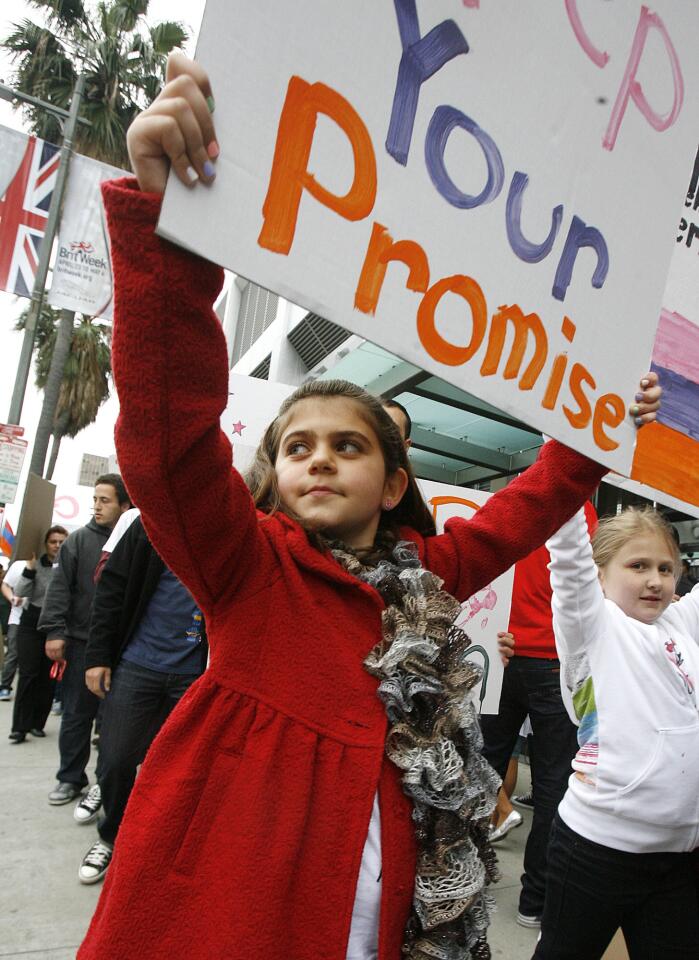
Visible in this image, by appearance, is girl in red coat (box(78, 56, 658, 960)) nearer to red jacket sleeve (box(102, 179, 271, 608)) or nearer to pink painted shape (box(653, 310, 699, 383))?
red jacket sleeve (box(102, 179, 271, 608))

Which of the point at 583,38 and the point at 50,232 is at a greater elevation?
the point at 50,232

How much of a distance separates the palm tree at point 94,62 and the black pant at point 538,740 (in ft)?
41.5

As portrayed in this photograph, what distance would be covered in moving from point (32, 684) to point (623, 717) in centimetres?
487

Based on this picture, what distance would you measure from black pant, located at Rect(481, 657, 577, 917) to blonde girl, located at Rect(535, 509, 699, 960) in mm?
1203

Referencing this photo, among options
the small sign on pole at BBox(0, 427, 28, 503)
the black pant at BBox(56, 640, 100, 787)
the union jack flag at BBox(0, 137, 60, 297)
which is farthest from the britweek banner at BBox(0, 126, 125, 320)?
the black pant at BBox(56, 640, 100, 787)

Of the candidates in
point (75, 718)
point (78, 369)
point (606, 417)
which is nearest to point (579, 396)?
point (606, 417)

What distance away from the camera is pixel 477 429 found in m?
7.98

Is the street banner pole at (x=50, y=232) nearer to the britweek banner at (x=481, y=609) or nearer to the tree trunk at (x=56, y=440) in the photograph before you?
the britweek banner at (x=481, y=609)

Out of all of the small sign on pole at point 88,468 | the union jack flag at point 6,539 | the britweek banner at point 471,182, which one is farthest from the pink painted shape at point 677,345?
the small sign on pole at point 88,468

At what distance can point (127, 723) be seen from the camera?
2.75 metres

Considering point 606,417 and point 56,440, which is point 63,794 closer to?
point 606,417

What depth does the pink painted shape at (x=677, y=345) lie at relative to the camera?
167 cm

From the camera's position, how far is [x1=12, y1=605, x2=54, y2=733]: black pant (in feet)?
17.2

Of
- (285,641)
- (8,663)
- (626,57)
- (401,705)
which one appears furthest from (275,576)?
(8,663)
